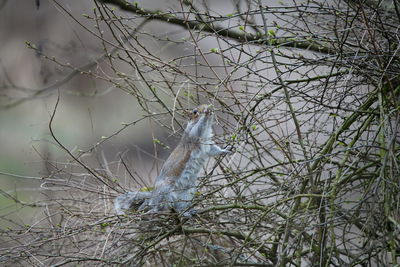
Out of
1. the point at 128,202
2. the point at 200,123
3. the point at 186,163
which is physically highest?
the point at 200,123

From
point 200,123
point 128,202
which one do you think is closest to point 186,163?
point 200,123

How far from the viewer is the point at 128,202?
3.69 meters

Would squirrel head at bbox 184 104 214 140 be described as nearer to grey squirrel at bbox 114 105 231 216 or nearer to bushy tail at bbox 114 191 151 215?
grey squirrel at bbox 114 105 231 216

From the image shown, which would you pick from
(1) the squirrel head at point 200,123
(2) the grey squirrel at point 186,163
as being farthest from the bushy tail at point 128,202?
(1) the squirrel head at point 200,123

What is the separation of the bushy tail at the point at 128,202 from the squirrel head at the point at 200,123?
524 millimetres

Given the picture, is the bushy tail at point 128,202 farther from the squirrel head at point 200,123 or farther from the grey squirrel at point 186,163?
the squirrel head at point 200,123

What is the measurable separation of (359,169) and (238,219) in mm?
702

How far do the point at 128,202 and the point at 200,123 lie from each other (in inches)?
27.1

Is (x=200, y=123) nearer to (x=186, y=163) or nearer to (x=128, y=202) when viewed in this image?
(x=186, y=163)

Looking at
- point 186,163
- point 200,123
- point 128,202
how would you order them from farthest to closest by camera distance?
1. point 186,163
2. point 200,123
3. point 128,202

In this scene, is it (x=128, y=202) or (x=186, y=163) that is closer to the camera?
(x=128, y=202)

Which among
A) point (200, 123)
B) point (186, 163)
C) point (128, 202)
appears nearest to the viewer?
point (128, 202)

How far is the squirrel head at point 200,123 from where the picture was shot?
393 centimetres

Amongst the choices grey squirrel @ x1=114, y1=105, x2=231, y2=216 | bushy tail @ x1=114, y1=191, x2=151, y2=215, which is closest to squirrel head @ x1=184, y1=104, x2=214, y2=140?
grey squirrel @ x1=114, y1=105, x2=231, y2=216
